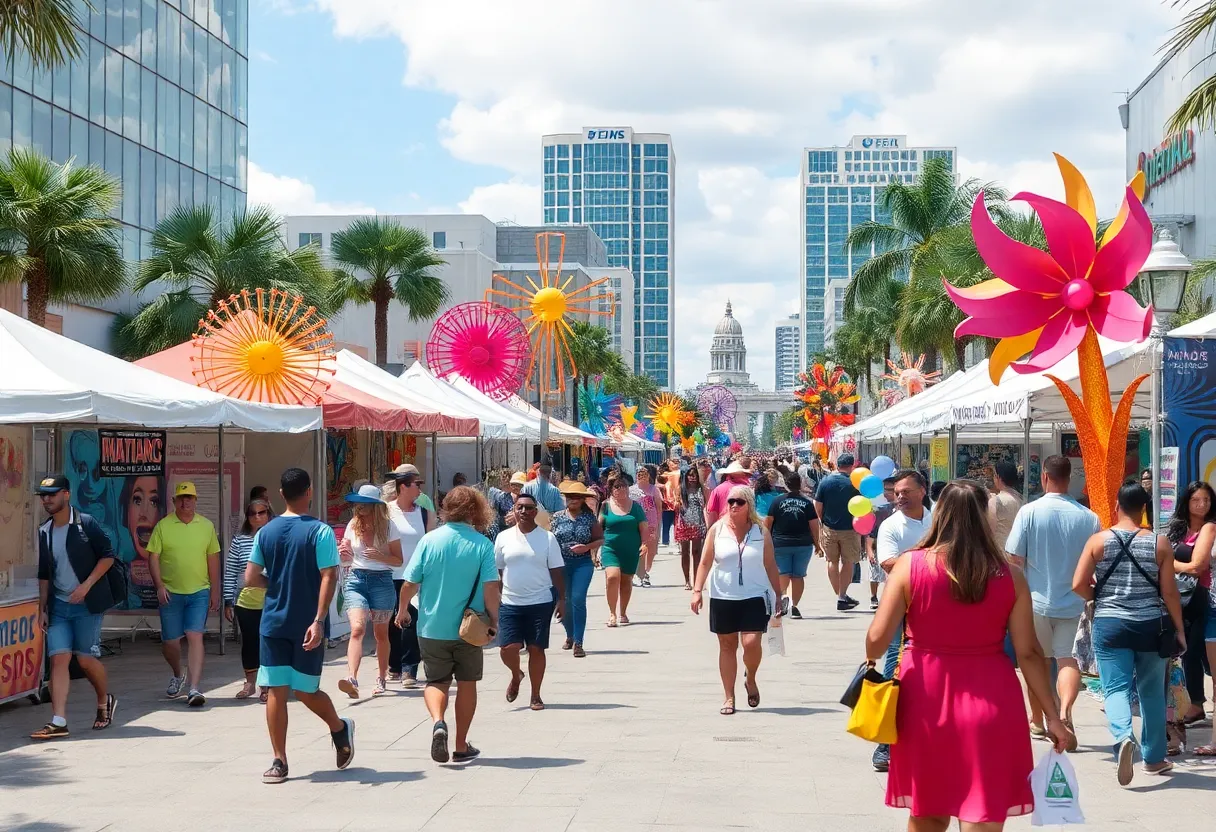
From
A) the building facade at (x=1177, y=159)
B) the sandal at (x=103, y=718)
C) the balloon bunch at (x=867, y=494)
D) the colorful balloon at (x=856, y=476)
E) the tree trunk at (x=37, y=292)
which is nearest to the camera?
the sandal at (x=103, y=718)

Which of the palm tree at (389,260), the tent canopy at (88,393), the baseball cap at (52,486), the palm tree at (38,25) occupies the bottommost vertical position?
the baseball cap at (52,486)

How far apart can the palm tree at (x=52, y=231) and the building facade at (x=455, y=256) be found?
4390 cm

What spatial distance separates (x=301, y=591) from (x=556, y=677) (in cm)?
434

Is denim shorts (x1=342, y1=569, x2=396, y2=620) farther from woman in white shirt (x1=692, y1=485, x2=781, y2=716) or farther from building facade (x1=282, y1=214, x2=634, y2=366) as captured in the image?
building facade (x1=282, y1=214, x2=634, y2=366)

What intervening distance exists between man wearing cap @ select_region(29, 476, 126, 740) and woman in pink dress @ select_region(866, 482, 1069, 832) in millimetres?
6084

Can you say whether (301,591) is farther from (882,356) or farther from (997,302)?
(882,356)

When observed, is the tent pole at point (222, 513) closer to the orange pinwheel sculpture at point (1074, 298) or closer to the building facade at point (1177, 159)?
the orange pinwheel sculpture at point (1074, 298)

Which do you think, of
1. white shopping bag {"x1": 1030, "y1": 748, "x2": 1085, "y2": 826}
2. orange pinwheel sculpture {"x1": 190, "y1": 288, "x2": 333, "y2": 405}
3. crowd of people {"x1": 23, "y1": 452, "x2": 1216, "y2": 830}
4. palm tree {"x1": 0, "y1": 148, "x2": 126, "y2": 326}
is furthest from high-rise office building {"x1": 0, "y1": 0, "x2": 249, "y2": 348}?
white shopping bag {"x1": 1030, "y1": 748, "x2": 1085, "y2": 826}

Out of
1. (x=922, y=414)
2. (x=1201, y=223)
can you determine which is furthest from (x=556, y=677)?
(x=1201, y=223)

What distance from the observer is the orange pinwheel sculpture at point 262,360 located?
1477 cm

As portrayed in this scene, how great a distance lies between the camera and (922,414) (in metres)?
17.7

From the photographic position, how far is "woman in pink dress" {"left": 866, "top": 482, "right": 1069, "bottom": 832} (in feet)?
15.2

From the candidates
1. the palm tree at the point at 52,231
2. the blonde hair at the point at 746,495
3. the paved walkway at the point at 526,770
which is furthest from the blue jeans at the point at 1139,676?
the palm tree at the point at 52,231

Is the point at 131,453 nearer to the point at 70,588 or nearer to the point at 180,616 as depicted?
the point at 180,616
